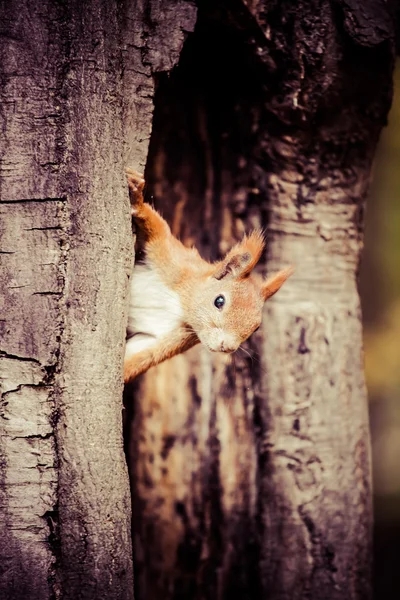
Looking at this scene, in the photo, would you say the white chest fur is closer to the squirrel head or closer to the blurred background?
the squirrel head

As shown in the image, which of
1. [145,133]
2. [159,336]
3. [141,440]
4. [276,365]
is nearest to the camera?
[145,133]

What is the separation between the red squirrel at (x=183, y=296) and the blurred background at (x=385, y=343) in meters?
1.89

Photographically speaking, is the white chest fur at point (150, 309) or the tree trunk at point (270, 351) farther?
the tree trunk at point (270, 351)

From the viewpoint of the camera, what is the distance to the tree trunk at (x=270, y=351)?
7.13 ft

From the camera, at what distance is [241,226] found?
7.81 ft

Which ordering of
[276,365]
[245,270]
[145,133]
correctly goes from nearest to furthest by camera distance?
[145,133] → [245,270] → [276,365]

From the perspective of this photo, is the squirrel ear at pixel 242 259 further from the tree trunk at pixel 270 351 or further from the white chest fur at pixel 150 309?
the tree trunk at pixel 270 351

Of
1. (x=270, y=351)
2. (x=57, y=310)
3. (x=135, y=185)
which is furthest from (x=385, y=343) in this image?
(x=57, y=310)

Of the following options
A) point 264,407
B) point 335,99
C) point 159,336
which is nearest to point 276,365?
point 264,407

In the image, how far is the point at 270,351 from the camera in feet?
7.62

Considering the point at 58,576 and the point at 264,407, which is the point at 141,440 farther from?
the point at 58,576

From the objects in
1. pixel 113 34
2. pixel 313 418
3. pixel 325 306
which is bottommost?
pixel 313 418

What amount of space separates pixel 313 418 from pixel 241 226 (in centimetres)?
71

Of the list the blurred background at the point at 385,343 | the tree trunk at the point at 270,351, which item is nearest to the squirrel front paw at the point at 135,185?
the tree trunk at the point at 270,351
